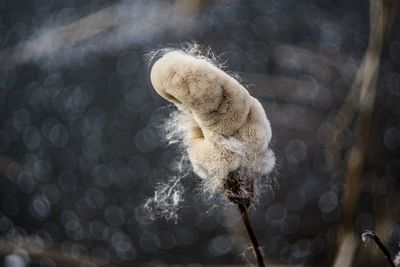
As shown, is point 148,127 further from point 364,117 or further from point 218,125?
point 218,125

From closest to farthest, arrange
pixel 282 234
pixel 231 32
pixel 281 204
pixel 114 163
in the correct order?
pixel 231 32 → pixel 282 234 → pixel 281 204 → pixel 114 163

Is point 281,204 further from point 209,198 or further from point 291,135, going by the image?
point 209,198

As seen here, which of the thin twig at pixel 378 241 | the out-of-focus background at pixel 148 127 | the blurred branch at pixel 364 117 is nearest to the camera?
the thin twig at pixel 378 241

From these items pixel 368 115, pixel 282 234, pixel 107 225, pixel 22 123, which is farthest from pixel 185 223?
pixel 368 115

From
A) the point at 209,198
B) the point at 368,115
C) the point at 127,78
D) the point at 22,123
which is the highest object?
the point at 127,78

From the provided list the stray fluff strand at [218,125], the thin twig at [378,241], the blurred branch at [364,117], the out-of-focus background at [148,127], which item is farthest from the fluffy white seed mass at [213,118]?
the out-of-focus background at [148,127]

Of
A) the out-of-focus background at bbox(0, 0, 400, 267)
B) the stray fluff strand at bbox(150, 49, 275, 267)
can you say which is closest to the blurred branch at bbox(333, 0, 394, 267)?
the out-of-focus background at bbox(0, 0, 400, 267)

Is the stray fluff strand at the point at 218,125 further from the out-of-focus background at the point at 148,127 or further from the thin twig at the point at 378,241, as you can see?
the out-of-focus background at the point at 148,127
